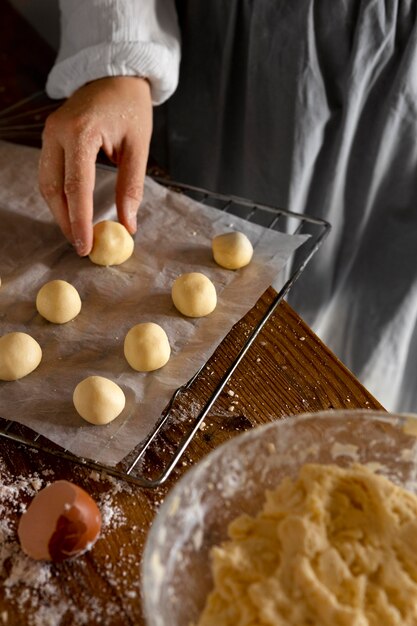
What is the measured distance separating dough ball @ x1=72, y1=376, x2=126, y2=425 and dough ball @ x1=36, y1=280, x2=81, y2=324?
0.14m

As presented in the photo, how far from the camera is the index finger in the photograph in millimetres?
982

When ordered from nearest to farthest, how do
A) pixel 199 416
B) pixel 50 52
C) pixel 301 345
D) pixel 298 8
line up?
pixel 199 416 < pixel 301 345 < pixel 298 8 < pixel 50 52

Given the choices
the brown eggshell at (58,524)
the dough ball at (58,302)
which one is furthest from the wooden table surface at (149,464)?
the dough ball at (58,302)

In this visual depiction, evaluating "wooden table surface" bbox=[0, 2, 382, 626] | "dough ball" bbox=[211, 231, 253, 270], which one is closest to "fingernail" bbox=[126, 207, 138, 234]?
"dough ball" bbox=[211, 231, 253, 270]

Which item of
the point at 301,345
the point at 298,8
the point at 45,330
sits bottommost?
the point at 45,330

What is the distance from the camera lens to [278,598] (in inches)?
21.2

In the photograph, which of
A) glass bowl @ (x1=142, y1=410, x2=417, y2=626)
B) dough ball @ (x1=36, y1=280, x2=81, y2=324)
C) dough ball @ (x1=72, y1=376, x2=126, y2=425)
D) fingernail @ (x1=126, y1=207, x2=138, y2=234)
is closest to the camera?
glass bowl @ (x1=142, y1=410, x2=417, y2=626)

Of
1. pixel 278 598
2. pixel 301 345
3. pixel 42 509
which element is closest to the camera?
pixel 278 598

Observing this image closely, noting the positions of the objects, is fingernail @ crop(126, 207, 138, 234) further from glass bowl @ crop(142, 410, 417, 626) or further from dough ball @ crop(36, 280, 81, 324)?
glass bowl @ crop(142, 410, 417, 626)

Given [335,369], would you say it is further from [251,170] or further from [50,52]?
[50,52]

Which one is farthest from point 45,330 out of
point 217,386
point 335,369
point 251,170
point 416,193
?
point 416,193

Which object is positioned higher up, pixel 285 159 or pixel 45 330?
pixel 285 159

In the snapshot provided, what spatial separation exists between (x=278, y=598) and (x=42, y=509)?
256 mm

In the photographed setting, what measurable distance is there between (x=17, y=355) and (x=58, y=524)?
0.27 metres
